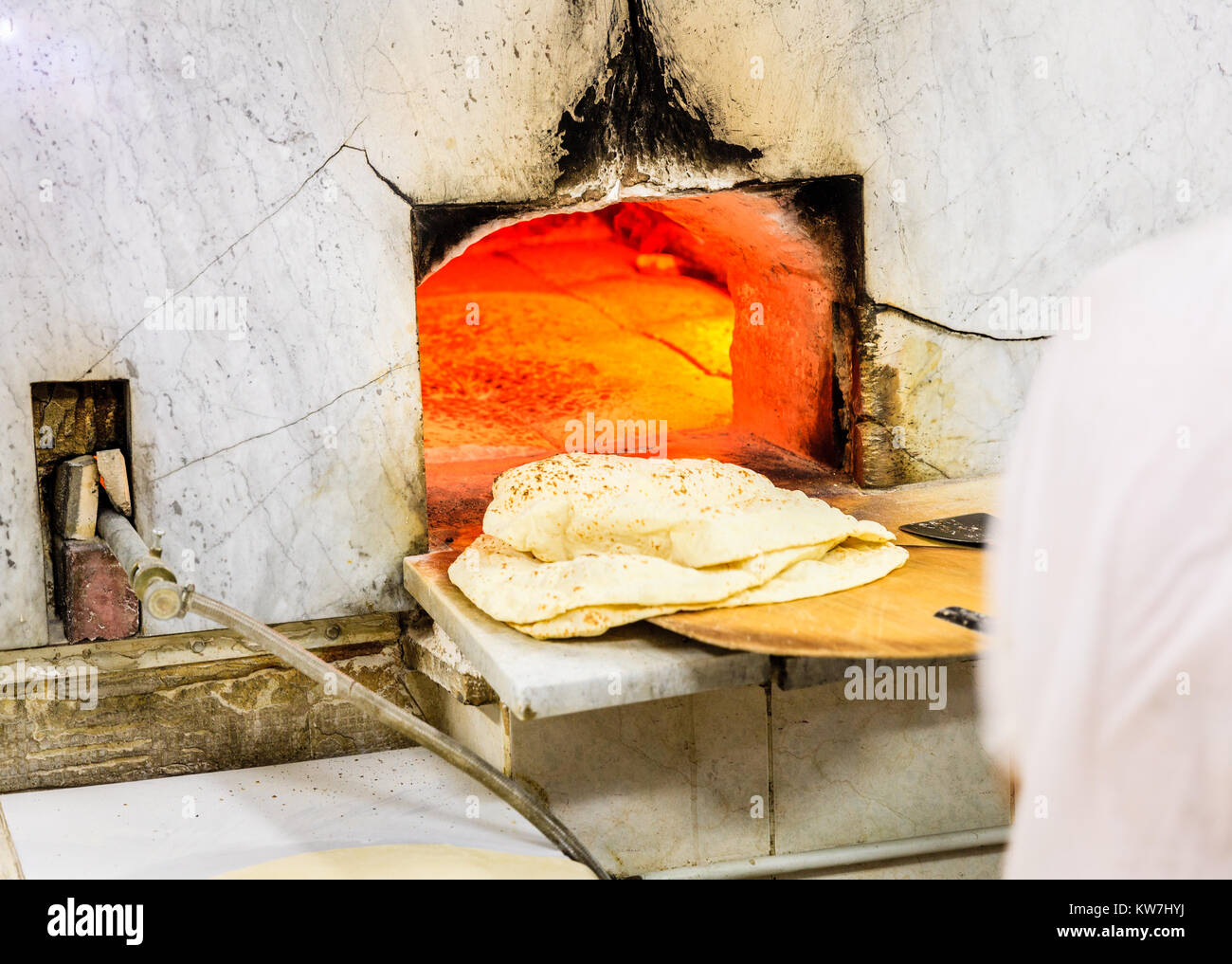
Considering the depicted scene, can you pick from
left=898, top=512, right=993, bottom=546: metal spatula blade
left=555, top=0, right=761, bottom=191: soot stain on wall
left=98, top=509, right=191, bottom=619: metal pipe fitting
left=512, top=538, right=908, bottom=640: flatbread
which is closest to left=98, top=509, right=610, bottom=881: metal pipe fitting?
left=98, top=509, right=191, bottom=619: metal pipe fitting

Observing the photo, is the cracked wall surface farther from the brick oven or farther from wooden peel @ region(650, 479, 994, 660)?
wooden peel @ region(650, 479, 994, 660)

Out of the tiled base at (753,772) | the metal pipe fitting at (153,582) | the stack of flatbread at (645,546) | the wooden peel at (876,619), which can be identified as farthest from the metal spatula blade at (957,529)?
the metal pipe fitting at (153,582)

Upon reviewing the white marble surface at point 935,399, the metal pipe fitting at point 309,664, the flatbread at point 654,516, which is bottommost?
the metal pipe fitting at point 309,664

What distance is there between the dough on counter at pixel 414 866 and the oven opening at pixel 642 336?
0.80 m

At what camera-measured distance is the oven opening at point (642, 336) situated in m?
3.11

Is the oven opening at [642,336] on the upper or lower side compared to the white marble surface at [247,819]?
upper

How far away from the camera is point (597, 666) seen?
203cm

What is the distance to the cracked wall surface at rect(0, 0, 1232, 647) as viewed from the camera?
8.20ft

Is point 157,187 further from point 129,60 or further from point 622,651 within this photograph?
point 622,651

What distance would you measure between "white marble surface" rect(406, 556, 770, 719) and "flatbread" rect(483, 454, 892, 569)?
206 mm

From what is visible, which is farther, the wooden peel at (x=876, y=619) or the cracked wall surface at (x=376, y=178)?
the cracked wall surface at (x=376, y=178)

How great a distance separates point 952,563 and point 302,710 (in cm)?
160

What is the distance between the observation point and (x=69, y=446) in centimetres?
257

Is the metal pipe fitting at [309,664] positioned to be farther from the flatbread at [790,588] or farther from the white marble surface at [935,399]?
the white marble surface at [935,399]
